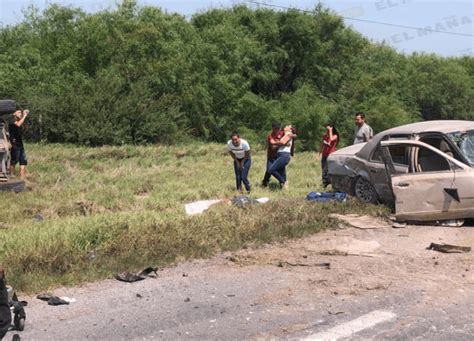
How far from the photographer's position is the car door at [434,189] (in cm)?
880

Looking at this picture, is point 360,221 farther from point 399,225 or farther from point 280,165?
point 280,165

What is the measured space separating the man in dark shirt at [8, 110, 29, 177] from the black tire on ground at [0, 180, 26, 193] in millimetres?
1348

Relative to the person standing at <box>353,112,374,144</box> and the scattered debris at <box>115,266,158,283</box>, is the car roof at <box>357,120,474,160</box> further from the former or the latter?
the scattered debris at <box>115,266,158,283</box>

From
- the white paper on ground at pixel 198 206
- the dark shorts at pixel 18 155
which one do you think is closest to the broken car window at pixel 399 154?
the white paper on ground at pixel 198 206

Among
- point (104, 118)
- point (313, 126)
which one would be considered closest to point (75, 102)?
point (104, 118)

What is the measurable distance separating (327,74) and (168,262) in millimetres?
46209

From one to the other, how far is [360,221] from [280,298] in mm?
3750

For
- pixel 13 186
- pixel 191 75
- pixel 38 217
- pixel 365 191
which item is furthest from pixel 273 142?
pixel 191 75

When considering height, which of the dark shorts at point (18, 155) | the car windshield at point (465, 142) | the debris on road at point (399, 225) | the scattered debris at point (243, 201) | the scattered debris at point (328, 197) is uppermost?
the car windshield at point (465, 142)

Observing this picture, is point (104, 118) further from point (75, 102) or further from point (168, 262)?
point (168, 262)

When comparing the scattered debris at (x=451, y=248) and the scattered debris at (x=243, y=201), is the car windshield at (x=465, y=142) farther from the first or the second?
the scattered debris at (x=243, y=201)

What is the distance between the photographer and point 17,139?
1431 centimetres

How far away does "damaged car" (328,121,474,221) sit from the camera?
29.1 feet

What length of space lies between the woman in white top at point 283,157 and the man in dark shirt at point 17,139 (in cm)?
574
